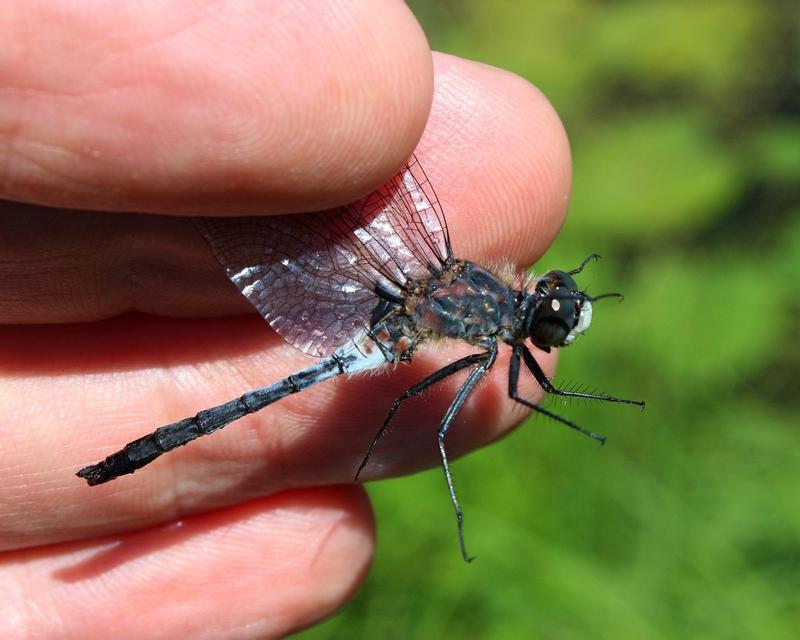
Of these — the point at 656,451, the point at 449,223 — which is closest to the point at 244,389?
the point at 449,223

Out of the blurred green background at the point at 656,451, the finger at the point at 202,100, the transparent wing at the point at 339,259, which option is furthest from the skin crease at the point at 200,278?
the blurred green background at the point at 656,451

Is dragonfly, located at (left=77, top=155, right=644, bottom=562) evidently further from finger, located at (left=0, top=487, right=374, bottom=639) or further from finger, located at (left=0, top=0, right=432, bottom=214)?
finger, located at (left=0, top=0, right=432, bottom=214)

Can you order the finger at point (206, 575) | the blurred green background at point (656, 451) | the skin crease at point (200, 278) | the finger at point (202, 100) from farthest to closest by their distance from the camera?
the blurred green background at point (656, 451) → the finger at point (206, 575) → the skin crease at point (200, 278) → the finger at point (202, 100)

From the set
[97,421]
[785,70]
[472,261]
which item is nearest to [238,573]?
[97,421]

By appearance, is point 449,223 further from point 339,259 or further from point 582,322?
point 582,322

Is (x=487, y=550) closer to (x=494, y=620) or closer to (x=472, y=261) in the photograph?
(x=494, y=620)

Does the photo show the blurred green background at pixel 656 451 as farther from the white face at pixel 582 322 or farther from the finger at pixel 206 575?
the white face at pixel 582 322
